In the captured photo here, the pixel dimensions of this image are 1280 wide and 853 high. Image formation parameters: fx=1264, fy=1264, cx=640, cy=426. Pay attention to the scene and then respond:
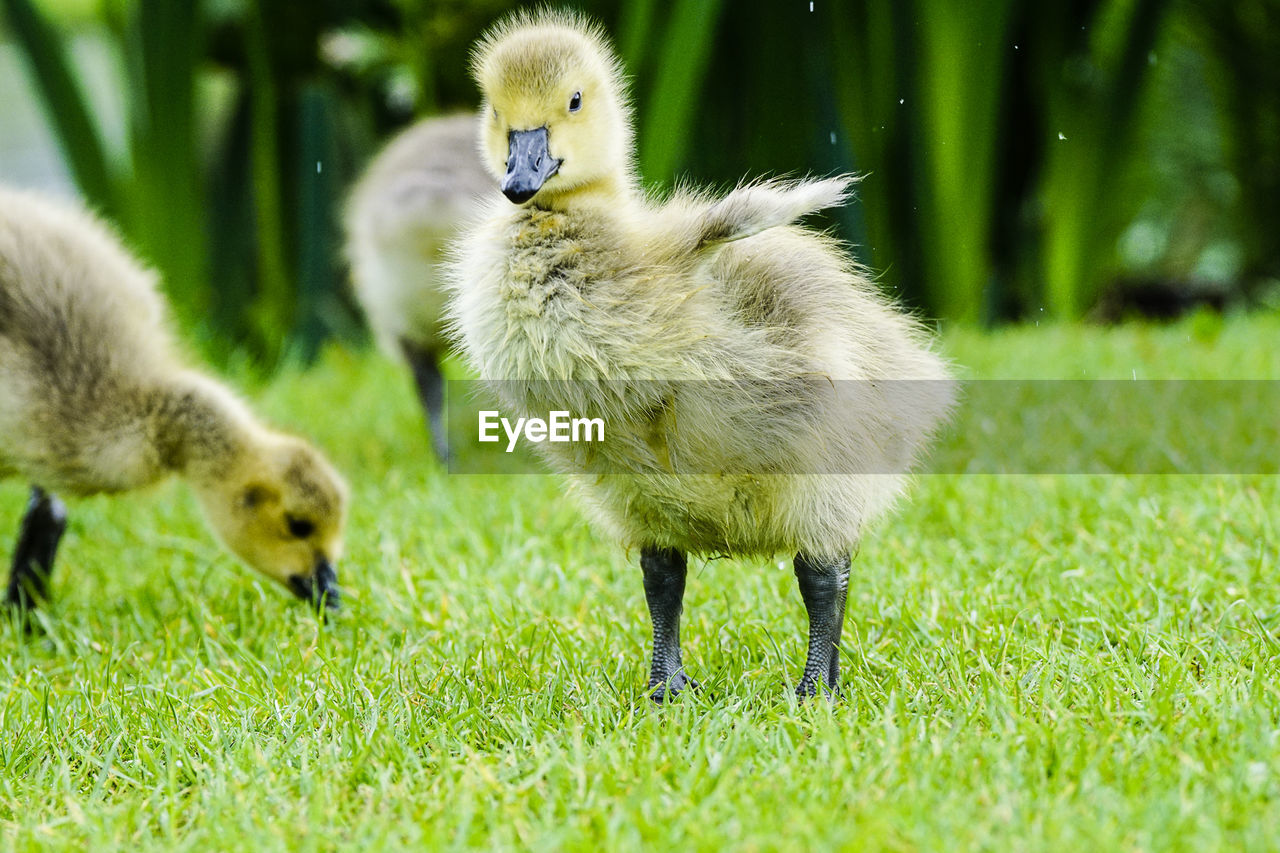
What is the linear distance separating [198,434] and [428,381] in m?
1.47

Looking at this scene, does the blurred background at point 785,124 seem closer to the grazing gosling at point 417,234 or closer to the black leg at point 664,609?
the grazing gosling at point 417,234

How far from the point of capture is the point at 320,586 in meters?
3.15

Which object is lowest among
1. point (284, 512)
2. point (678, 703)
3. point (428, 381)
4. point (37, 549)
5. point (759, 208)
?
point (678, 703)

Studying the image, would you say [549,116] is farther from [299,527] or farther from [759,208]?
[299,527]

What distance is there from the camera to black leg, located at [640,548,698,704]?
2236 millimetres

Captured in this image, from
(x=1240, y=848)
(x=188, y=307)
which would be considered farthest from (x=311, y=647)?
(x=188, y=307)

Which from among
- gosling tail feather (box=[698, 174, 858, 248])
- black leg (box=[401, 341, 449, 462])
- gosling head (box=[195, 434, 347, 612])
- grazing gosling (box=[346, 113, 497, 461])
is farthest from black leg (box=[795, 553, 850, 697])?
black leg (box=[401, 341, 449, 462])

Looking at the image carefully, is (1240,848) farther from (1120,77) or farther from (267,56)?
(267,56)

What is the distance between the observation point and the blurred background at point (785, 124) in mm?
4859

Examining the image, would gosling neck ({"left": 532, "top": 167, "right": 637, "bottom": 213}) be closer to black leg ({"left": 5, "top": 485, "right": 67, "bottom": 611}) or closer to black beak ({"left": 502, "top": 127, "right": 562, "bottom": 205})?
black beak ({"left": 502, "top": 127, "right": 562, "bottom": 205})

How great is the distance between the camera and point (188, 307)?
263 inches

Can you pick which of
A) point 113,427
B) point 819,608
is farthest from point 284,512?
point 819,608

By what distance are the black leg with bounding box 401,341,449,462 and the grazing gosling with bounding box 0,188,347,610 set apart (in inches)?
48.2

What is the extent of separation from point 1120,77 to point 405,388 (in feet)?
13.0
